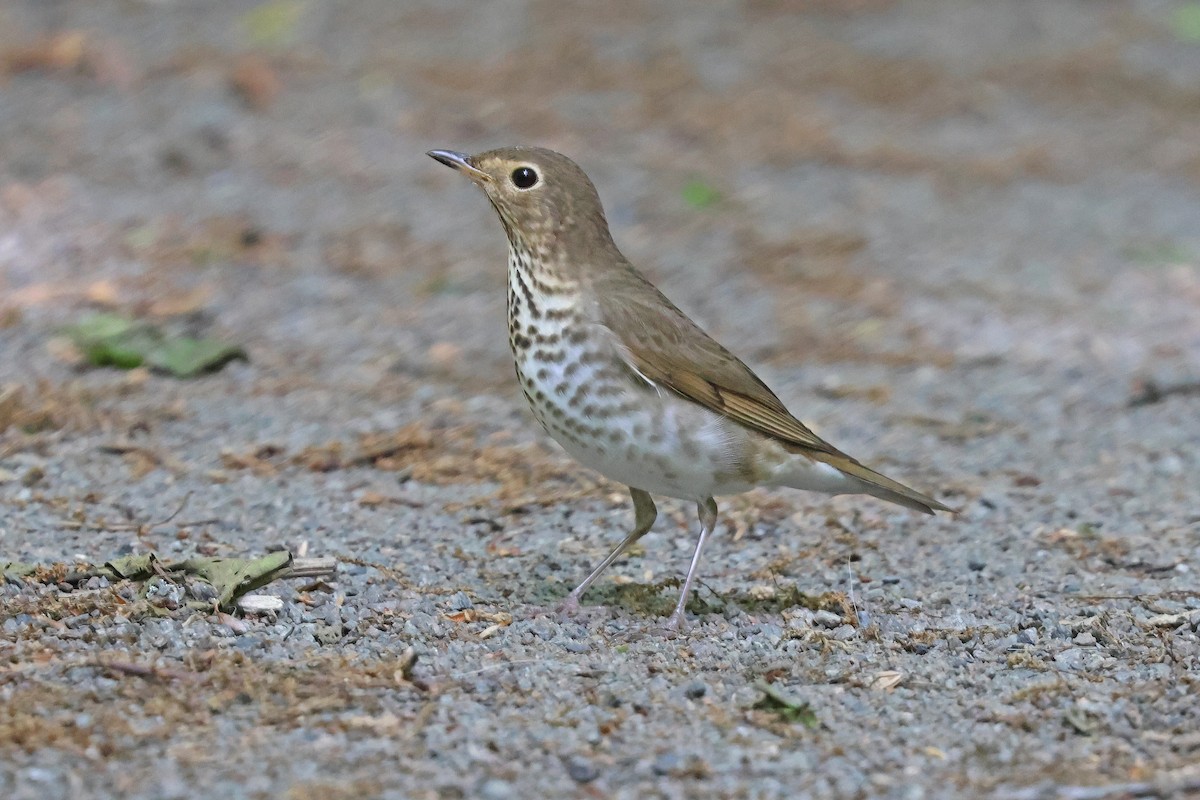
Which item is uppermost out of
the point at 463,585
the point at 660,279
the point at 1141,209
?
the point at 1141,209

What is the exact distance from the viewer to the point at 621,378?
4328 mm

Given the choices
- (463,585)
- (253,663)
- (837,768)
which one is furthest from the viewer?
(463,585)

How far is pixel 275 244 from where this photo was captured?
807cm

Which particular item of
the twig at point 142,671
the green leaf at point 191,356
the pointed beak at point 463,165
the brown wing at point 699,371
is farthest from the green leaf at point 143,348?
the twig at point 142,671

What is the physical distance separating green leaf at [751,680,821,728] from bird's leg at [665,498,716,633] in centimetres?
67

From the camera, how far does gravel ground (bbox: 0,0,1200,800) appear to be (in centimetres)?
334

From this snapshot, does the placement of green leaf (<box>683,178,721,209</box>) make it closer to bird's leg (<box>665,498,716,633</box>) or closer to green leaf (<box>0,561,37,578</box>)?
bird's leg (<box>665,498,716,633</box>)

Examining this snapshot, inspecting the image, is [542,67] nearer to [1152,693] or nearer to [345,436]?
[345,436]

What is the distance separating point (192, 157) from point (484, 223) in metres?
1.76

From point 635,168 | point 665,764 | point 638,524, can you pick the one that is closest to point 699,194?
point 635,168

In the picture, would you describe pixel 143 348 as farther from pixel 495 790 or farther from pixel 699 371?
pixel 495 790

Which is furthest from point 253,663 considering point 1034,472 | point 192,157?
point 192,157

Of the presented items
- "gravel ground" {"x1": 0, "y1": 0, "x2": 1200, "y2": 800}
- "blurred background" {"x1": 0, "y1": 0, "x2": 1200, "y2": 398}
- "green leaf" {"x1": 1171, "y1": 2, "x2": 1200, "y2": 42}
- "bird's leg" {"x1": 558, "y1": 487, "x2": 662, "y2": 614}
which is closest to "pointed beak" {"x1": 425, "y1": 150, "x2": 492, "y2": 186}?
"bird's leg" {"x1": 558, "y1": 487, "x2": 662, "y2": 614}

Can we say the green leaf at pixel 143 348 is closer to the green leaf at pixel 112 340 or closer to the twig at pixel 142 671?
the green leaf at pixel 112 340
